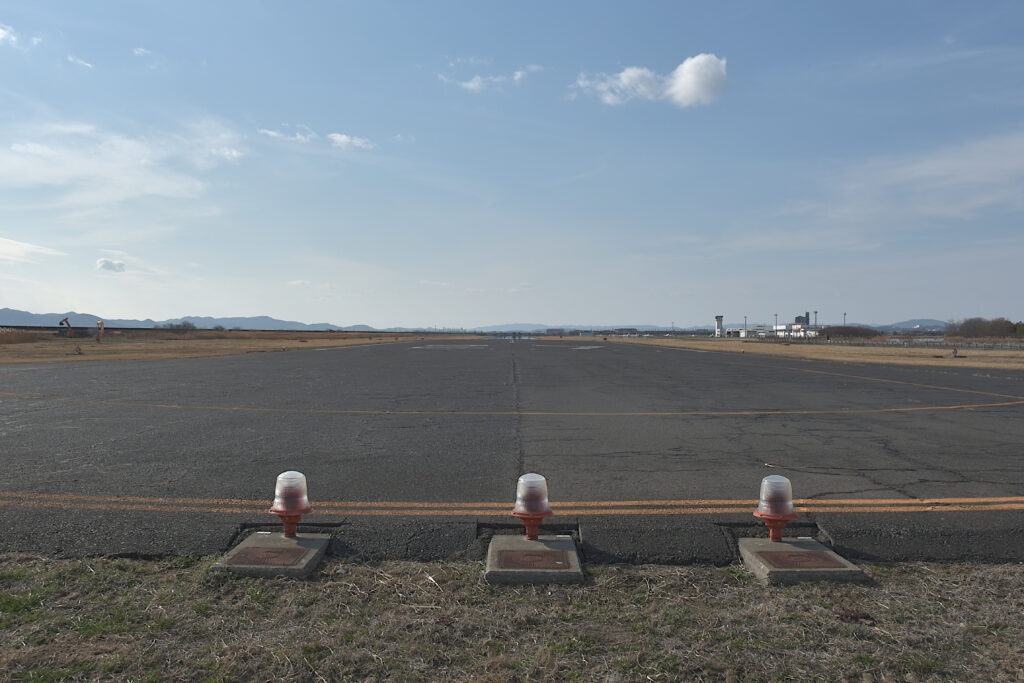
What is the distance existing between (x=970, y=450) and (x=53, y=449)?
41.8 ft

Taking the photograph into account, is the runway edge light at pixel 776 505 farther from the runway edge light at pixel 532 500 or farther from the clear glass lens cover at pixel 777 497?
the runway edge light at pixel 532 500

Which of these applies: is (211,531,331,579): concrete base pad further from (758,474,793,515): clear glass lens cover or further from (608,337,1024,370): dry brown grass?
(608,337,1024,370): dry brown grass

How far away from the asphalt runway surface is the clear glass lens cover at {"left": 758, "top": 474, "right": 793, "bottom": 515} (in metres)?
0.43

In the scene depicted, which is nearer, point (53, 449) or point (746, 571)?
point (746, 571)

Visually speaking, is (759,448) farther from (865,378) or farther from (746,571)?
(865,378)

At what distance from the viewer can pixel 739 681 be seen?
2.99 m

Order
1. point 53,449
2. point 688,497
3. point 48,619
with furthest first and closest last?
point 53,449
point 688,497
point 48,619

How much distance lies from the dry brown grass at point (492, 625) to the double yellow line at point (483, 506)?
1.11 meters

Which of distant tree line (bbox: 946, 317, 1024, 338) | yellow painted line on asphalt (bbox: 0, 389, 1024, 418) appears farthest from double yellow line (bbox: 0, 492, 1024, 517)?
distant tree line (bbox: 946, 317, 1024, 338)

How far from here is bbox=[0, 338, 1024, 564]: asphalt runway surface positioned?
4898 mm

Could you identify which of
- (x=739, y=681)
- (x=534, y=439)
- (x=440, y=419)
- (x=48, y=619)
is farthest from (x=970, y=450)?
(x=48, y=619)

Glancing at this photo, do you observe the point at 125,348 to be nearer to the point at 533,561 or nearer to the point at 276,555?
the point at 276,555

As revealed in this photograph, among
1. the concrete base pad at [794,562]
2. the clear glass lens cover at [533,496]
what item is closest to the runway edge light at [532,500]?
the clear glass lens cover at [533,496]

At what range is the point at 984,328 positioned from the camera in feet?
354
